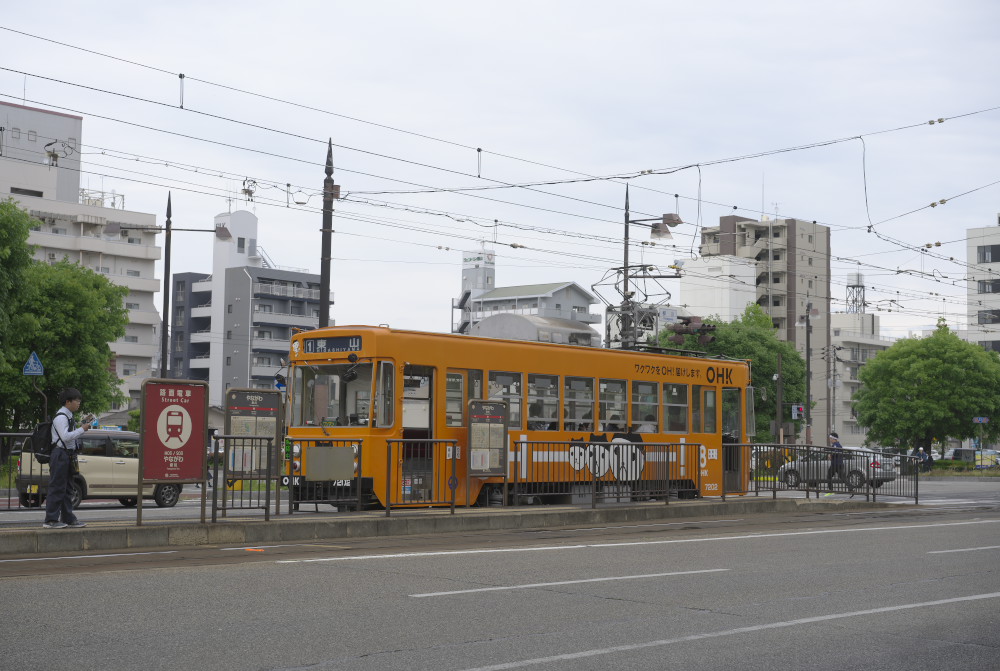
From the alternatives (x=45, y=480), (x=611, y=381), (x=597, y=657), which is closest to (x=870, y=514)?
(x=611, y=381)

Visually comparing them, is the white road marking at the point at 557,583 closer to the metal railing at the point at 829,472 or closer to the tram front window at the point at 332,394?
the tram front window at the point at 332,394

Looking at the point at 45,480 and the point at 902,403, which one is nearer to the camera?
the point at 45,480

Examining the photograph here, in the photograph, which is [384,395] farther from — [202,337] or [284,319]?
[202,337]

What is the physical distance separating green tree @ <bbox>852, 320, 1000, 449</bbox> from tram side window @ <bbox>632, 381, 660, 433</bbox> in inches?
2002

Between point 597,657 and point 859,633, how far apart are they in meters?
2.16

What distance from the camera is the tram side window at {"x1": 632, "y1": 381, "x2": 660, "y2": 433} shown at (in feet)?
76.6

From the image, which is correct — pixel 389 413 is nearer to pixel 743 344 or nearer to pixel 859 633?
pixel 859 633

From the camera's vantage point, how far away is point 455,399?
19906 mm

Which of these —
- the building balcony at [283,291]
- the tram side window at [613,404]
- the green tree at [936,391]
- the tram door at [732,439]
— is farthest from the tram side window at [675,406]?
the building balcony at [283,291]

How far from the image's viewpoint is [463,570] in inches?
456

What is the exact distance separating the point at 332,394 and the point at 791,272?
91.1 meters

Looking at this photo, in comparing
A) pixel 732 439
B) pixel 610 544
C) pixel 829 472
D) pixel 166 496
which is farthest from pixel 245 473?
pixel 829 472

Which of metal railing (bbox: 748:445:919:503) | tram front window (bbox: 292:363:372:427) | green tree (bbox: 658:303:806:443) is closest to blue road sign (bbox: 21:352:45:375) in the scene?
tram front window (bbox: 292:363:372:427)

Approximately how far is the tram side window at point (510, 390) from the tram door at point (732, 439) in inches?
213
